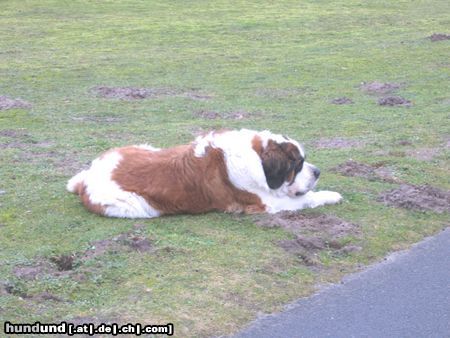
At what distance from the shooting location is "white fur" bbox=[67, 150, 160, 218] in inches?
333

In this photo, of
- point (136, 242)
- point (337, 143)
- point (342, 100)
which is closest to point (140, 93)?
point (342, 100)

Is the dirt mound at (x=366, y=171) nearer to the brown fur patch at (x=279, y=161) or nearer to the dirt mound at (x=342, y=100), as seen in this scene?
the brown fur patch at (x=279, y=161)

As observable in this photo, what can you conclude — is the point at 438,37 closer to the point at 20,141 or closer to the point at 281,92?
the point at 281,92

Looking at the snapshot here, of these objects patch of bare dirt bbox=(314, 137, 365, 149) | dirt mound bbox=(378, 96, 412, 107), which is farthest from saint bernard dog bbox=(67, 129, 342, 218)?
dirt mound bbox=(378, 96, 412, 107)

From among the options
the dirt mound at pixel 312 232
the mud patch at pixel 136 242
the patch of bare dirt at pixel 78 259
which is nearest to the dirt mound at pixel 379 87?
the dirt mound at pixel 312 232

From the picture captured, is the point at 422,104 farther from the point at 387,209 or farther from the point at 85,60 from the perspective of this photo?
the point at 85,60

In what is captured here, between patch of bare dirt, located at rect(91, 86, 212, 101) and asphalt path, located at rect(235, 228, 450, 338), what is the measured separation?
9570 millimetres

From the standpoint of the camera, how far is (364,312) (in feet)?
21.6

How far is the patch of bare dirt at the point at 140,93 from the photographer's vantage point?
1675cm

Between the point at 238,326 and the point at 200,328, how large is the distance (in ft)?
0.95

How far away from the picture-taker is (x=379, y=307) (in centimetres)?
669

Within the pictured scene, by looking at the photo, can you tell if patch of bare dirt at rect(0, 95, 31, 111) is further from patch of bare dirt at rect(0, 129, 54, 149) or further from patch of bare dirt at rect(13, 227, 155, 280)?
patch of bare dirt at rect(13, 227, 155, 280)

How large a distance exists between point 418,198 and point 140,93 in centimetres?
862

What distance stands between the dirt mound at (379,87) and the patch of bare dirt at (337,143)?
4642 millimetres
